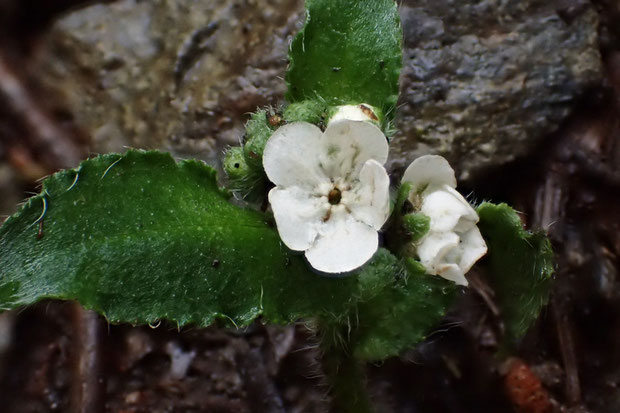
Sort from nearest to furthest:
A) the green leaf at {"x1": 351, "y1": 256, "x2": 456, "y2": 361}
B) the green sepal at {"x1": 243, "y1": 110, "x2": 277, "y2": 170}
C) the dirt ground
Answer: the green sepal at {"x1": 243, "y1": 110, "x2": 277, "y2": 170} < the green leaf at {"x1": 351, "y1": 256, "x2": 456, "y2": 361} < the dirt ground

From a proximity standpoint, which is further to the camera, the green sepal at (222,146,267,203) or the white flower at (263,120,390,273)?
the green sepal at (222,146,267,203)

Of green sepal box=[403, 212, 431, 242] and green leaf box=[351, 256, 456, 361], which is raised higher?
green sepal box=[403, 212, 431, 242]

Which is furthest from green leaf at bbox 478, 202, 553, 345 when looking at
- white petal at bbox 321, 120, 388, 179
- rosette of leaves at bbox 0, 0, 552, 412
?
white petal at bbox 321, 120, 388, 179

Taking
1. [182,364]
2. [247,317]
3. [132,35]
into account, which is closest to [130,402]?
[182,364]

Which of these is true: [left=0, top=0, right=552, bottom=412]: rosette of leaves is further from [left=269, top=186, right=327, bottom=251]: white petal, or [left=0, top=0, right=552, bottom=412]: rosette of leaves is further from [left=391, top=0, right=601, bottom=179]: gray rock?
[left=391, top=0, right=601, bottom=179]: gray rock

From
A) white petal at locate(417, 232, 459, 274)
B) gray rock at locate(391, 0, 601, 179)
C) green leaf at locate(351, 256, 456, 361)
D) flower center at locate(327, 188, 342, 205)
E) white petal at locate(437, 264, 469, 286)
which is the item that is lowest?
green leaf at locate(351, 256, 456, 361)

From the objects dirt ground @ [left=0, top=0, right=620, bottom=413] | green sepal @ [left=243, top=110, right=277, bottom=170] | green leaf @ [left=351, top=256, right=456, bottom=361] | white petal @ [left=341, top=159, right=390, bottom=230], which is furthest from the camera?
dirt ground @ [left=0, top=0, right=620, bottom=413]

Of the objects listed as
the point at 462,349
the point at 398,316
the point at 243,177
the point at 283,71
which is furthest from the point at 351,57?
the point at 462,349
